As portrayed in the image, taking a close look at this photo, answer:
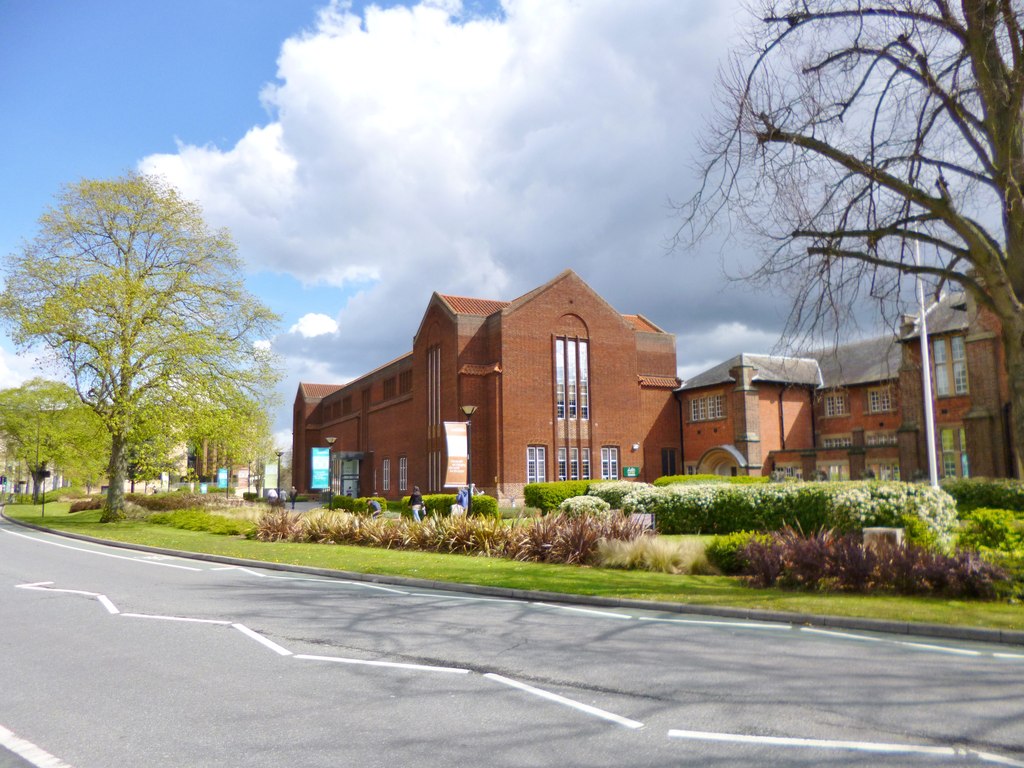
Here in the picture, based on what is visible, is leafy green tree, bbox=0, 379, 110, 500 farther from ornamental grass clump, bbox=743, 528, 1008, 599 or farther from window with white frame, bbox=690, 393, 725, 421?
ornamental grass clump, bbox=743, 528, 1008, 599

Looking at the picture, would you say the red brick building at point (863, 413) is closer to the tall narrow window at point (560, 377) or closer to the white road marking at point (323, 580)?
the tall narrow window at point (560, 377)

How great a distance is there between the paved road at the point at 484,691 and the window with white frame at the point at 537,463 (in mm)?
33932

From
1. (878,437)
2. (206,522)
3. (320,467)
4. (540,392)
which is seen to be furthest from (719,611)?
(878,437)

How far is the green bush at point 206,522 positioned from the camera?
26.6 metres

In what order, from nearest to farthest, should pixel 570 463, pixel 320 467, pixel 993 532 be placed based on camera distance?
pixel 993 532 → pixel 320 467 → pixel 570 463

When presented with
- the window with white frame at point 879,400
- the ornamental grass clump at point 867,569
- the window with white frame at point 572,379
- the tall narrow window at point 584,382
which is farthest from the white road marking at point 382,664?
the window with white frame at point 879,400

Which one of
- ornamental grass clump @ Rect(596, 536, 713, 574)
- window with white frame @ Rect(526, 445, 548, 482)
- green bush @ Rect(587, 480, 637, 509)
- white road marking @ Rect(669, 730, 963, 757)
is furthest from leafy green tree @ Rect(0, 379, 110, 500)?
white road marking @ Rect(669, 730, 963, 757)

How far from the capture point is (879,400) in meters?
42.6

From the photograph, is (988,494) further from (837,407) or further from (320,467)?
(320,467)

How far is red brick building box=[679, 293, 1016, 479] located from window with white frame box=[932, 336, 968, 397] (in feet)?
0.16

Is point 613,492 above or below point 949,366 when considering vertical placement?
below

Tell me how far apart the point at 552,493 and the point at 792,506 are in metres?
17.3

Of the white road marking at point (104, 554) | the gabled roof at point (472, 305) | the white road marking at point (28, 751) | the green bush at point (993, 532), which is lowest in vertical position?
the white road marking at point (104, 554)

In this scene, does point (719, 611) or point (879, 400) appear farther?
point (879, 400)
